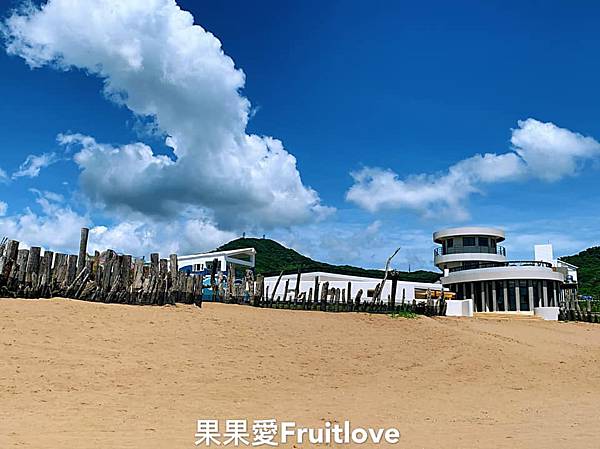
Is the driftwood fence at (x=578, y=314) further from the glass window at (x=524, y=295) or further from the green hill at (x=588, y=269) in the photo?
the green hill at (x=588, y=269)

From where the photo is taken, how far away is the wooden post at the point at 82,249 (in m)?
14.8

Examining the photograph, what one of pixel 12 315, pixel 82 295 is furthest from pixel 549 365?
pixel 12 315

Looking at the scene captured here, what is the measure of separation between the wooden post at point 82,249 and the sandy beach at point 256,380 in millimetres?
1303

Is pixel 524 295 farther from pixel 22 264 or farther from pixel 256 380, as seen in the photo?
pixel 22 264

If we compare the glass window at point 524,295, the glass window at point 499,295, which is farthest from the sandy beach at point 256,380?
the glass window at point 499,295

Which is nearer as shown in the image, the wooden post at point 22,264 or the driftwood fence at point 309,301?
the wooden post at point 22,264

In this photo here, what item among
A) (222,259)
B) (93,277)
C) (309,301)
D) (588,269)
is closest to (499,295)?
(309,301)

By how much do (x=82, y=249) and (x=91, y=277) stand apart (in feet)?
2.83

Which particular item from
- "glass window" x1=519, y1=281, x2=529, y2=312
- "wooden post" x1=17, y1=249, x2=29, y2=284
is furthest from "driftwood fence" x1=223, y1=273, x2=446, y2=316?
"glass window" x1=519, y1=281, x2=529, y2=312

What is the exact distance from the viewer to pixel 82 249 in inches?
600

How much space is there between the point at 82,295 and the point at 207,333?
3252 millimetres

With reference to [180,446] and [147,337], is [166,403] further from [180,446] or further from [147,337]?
[147,337]

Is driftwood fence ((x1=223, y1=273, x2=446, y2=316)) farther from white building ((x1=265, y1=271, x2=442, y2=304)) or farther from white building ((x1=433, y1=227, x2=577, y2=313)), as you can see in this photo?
white building ((x1=433, y1=227, x2=577, y2=313))

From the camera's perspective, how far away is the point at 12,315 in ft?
39.2
